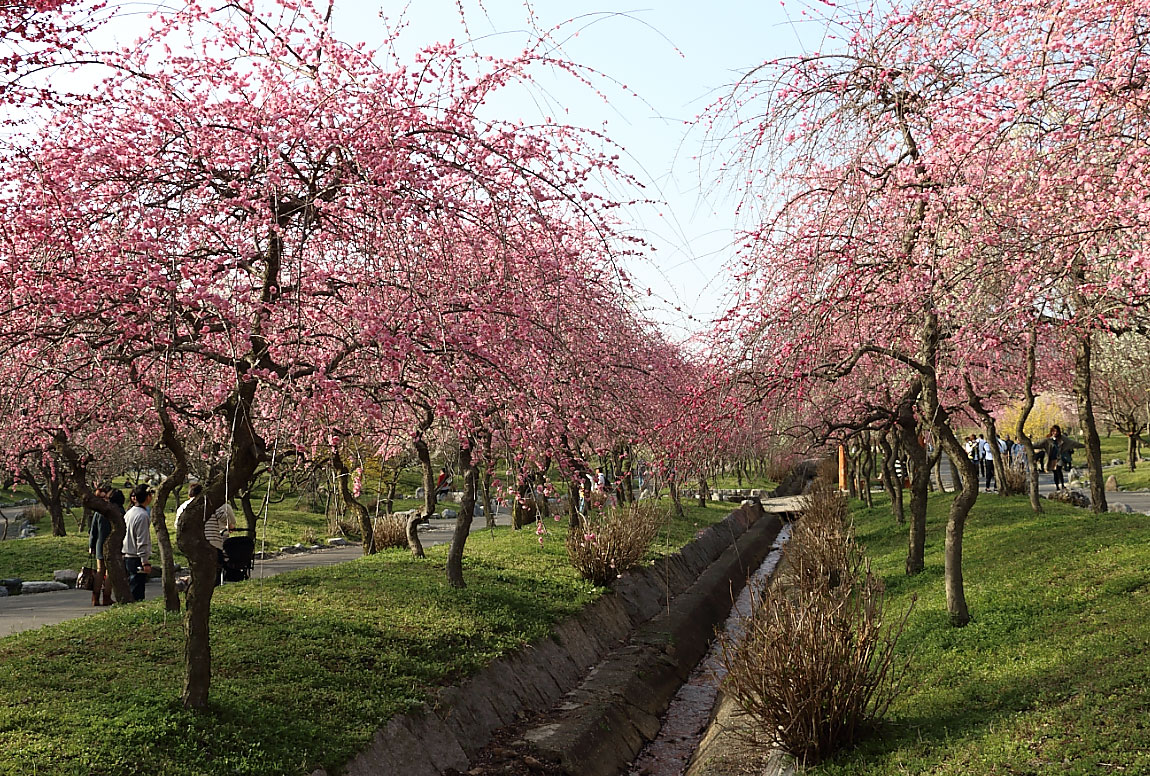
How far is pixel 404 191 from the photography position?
6.60 m

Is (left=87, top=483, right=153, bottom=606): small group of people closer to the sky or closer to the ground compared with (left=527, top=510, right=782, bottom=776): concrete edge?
closer to the sky

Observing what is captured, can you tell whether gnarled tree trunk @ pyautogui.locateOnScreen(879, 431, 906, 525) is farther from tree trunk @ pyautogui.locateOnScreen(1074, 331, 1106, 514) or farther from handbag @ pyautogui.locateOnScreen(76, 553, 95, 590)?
handbag @ pyautogui.locateOnScreen(76, 553, 95, 590)

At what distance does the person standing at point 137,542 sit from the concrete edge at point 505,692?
22.9ft

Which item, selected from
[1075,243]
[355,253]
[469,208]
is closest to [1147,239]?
[1075,243]

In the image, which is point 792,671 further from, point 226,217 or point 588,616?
point 588,616

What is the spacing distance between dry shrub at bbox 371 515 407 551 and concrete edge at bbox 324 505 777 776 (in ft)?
18.4

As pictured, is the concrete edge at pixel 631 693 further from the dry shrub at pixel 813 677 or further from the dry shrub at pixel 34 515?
the dry shrub at pixel 34 515

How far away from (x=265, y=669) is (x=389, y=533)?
37.8ft

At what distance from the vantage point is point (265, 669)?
8.65 meters

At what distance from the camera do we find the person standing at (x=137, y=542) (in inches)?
580

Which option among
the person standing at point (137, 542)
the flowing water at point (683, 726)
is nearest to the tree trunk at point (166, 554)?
the person standing at point (137, 542)

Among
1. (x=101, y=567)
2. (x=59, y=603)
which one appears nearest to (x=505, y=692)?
(x=101, y=567)

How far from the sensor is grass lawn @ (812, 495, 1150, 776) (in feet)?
20.4

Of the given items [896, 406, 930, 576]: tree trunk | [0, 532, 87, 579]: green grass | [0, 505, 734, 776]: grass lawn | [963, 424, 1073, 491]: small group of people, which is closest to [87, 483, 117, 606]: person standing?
[0, 505, 734, 776]: grass lawn
